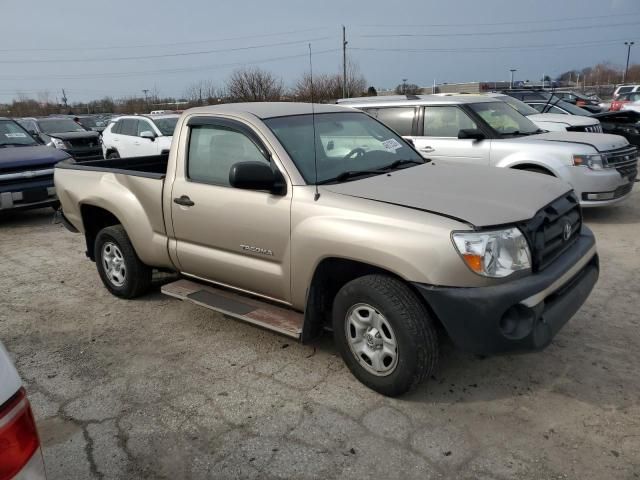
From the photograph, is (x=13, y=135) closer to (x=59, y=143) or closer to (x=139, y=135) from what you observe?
(x=139, y=135)

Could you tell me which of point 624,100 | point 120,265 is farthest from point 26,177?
point 624,100

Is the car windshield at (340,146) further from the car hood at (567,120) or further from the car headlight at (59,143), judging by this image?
the car headlight at (59,143)

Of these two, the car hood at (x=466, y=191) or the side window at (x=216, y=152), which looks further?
the side window at (x=216, y=152)

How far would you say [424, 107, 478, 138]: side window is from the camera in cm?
791

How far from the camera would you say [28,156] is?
8781mm

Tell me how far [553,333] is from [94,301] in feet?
13.9

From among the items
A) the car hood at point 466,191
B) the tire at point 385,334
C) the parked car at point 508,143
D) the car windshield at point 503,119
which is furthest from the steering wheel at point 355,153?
the car windshield at point 503,119

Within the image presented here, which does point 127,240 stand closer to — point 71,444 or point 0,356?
point 71,444

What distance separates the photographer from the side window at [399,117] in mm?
8344

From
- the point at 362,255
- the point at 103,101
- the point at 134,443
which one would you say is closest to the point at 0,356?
the point at 134,443

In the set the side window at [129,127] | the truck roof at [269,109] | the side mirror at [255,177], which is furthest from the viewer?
the side window at [129,127]

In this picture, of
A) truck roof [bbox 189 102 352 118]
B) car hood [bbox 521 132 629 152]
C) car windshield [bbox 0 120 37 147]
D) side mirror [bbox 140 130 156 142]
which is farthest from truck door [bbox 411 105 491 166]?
side mirror [bbox 140 130 156 142]

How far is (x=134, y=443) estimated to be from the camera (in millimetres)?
3027

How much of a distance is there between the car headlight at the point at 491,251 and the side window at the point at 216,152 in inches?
64.9
